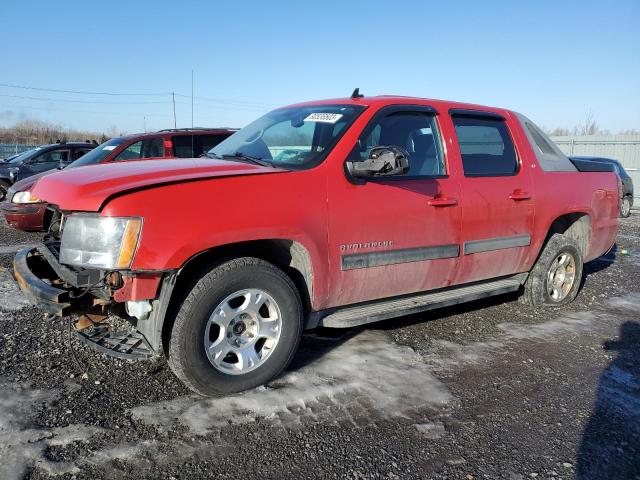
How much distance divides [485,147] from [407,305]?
1.69 metres

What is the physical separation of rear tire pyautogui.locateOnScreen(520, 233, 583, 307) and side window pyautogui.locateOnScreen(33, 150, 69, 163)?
11044 mm

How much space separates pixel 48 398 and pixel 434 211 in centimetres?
288

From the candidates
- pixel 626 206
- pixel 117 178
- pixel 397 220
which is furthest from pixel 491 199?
pixel 626 206

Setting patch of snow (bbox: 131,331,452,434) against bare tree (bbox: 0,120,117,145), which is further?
bare tree (bbox: 0,120,117,145)

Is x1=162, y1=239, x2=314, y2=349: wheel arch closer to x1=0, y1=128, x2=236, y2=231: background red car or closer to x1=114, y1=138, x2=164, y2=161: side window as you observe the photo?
x1=0, y1=128, x2=236, y2=231: background red car

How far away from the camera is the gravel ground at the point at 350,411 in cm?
256

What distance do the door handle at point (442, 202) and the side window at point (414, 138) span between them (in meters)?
0.22

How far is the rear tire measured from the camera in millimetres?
5141

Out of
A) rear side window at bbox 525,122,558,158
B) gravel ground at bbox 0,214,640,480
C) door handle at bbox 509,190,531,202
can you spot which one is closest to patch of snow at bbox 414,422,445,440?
gravel ground at bbox 0,214,640,480

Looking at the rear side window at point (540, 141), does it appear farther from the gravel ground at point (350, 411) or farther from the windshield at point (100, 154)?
the windshield at point (100, 154)

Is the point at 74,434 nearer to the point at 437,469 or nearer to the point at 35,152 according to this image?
the point at 437,469

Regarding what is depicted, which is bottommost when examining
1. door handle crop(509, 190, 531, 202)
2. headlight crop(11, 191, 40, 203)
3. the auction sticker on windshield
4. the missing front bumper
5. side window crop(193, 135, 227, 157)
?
the missing front bumper

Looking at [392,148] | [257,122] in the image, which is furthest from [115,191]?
[257,122]

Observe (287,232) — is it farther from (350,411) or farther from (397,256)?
(350,411)
